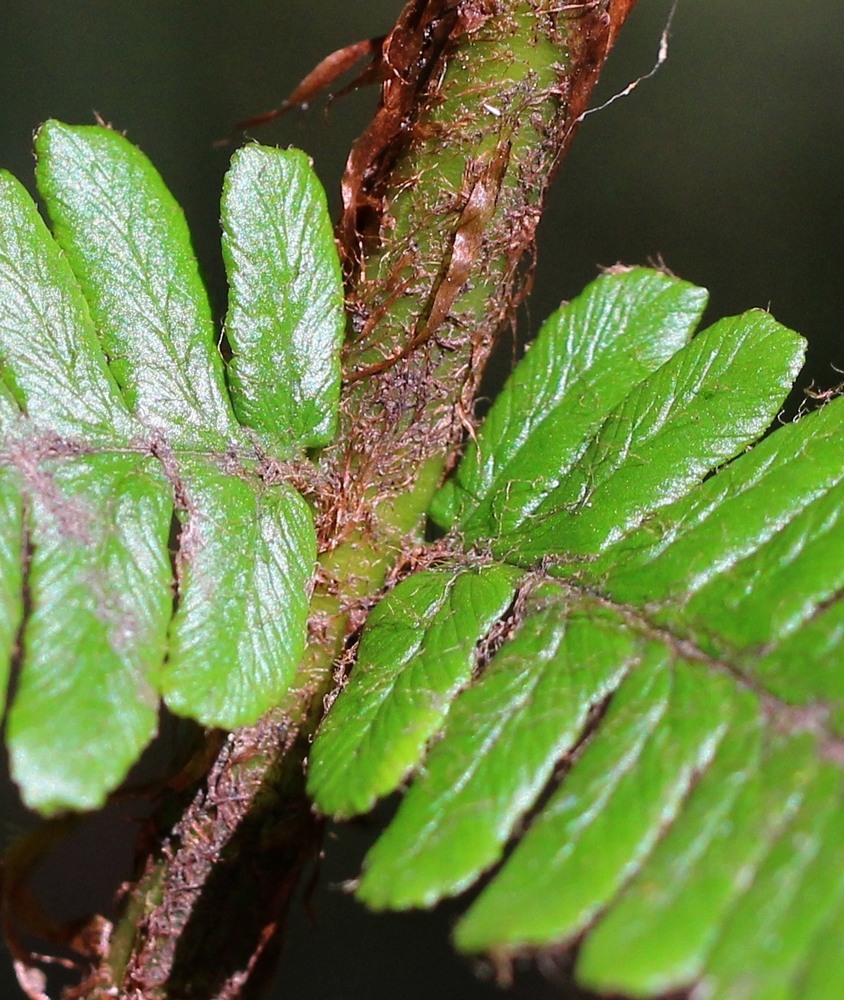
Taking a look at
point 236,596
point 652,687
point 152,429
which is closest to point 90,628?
point 236,596

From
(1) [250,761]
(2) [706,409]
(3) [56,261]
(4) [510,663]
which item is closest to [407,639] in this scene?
(4) [510,663]

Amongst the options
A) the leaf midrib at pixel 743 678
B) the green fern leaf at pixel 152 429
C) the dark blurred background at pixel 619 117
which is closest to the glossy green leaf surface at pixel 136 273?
the green fern leaf at pixel 152 429

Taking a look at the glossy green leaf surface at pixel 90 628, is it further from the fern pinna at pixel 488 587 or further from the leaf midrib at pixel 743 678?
the leaf midrib at pixel 743 678

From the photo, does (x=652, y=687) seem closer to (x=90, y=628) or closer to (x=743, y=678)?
(x=743, y=678)

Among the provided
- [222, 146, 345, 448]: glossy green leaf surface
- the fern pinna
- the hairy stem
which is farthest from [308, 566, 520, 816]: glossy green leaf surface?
[222, 146, 345, 448]: glossy green leaf surface

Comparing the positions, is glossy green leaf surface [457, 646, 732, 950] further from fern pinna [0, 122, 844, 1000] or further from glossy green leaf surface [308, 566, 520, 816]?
glossy green leaf surface [308, 566, 520, 816]
